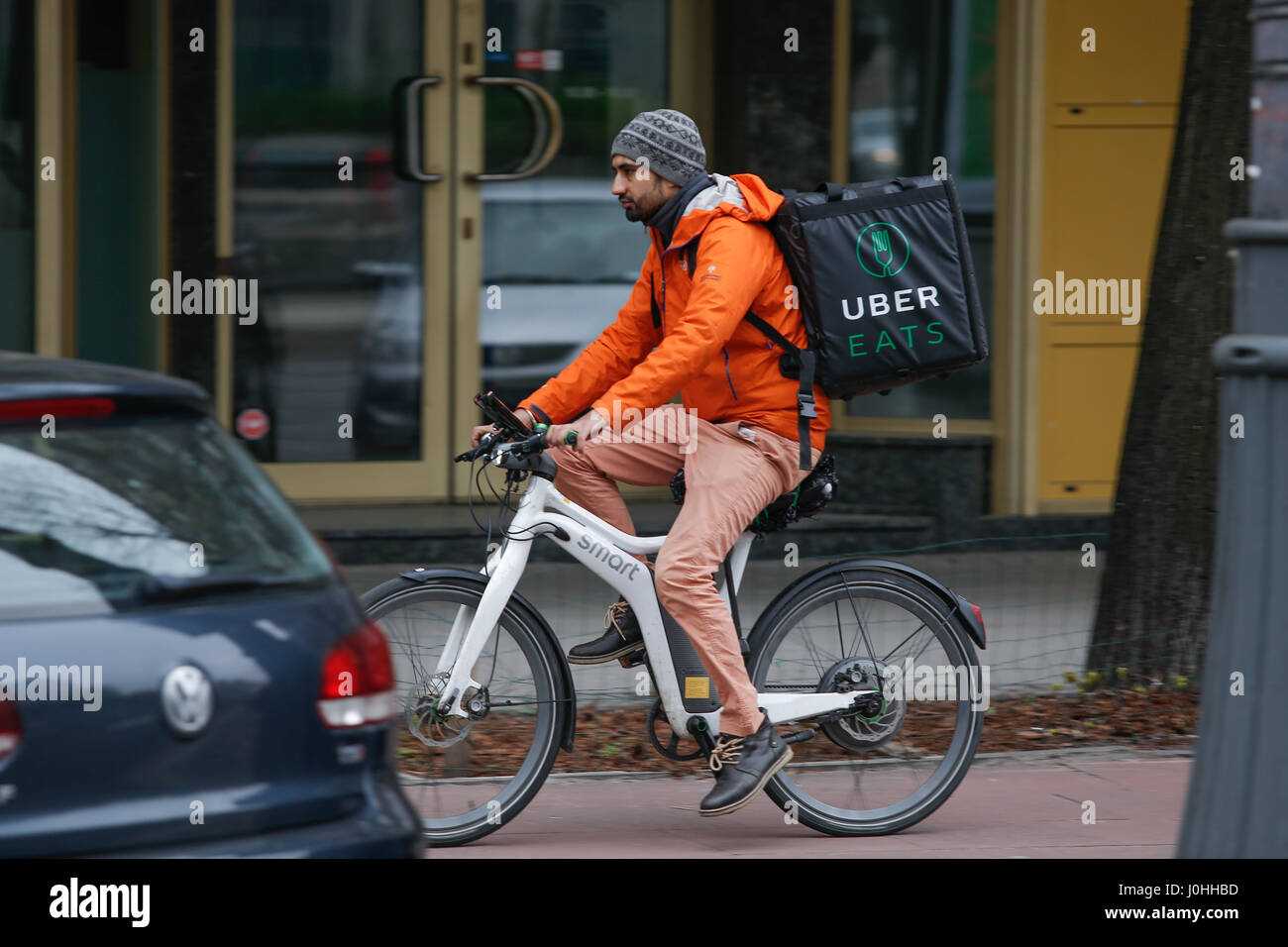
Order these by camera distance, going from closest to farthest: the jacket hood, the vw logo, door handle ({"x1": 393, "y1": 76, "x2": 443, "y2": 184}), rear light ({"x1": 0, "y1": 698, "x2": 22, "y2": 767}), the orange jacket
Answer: rear light ({"x1": 0, "y1": 698, "x2": 22, "y2": 767}), the vw logo, the orange jacket, the jacket hood, door handle ({"x1": 393, "y1": 76, "x2": 443, "y2": 184})

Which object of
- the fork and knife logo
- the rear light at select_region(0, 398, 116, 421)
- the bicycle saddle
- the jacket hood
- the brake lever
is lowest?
the bicycle saddle

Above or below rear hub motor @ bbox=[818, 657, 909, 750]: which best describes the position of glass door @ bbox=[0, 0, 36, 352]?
above

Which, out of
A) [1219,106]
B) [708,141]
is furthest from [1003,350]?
[1219,106]

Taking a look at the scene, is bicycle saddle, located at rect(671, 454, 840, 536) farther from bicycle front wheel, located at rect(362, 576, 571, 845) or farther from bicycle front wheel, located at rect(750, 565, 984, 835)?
bicycle front wheel, located at rect(362, 576, 571, 845)

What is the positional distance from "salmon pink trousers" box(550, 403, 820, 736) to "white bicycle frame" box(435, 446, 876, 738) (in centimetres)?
7

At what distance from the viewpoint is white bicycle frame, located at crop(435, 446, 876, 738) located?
197 inches

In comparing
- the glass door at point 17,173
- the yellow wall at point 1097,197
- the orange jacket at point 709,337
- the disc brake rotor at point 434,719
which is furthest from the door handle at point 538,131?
the disc brake rotor at point 434,719

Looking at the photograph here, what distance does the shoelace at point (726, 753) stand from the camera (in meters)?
5.09

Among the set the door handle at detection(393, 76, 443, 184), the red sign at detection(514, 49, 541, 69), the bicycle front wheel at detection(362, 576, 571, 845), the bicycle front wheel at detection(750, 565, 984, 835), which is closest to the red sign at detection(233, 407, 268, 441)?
the door handle at detection(393, 76, 443, 184)

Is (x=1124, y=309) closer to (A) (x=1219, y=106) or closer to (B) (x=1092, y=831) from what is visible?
(A) (x=1219, y=106)

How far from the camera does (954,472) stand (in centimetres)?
962

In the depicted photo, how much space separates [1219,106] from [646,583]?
3201 mm

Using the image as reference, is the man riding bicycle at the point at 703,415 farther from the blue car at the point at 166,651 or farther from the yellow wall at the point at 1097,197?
the yellow wall at the point at 1097,197

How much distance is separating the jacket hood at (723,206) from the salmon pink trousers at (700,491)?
52cm
